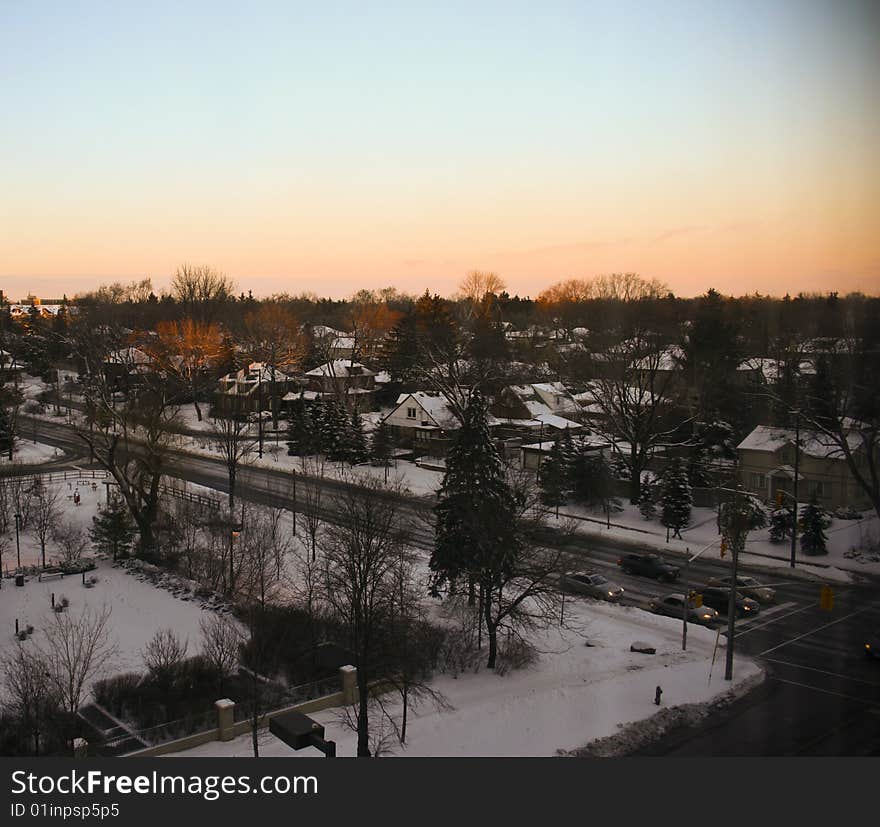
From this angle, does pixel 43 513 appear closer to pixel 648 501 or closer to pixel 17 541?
pixel 17 541

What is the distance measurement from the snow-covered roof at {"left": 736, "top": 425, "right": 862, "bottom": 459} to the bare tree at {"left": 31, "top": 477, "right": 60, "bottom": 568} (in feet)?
63.6

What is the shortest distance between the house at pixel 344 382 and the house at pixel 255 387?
1335 mm

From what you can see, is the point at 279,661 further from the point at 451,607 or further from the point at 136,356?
the point at 136,356

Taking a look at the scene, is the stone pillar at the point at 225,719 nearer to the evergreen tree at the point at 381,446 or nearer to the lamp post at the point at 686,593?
the lamp post at the point at 686,593

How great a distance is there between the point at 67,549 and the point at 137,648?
6278mm

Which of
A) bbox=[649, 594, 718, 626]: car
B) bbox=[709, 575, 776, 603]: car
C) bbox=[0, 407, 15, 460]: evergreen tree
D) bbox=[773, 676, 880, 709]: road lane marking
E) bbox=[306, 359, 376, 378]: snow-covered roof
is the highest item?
bbox=[306, 359, 376, 378]: snow-covered roof

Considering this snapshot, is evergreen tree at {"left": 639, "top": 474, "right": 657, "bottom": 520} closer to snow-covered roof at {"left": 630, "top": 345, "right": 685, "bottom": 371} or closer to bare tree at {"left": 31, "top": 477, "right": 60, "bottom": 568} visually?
snow-covered roof at {"left": 630, "top": 345, "right": 685, "bottom": 371}

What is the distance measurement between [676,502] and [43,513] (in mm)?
17619

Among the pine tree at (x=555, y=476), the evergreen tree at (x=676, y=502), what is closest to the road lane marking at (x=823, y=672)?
the evergreen tree at (x=676, y=502)

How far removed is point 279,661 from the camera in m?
13.1

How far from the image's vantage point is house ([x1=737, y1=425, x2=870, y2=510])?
20750 mm

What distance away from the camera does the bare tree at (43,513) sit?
19750mm

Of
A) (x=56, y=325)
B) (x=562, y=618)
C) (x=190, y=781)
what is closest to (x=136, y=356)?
(x=56, y=325)

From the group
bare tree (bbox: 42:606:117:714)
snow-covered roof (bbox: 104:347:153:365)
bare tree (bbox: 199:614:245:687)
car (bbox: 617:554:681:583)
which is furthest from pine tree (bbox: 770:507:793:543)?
snow-covered roof (bbox: 104:347:153:365)
